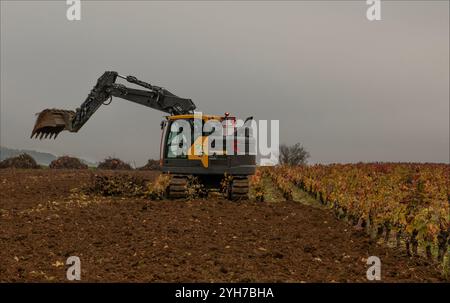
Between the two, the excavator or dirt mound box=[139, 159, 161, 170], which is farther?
dirt mound box=[139, 159, 161, 170]

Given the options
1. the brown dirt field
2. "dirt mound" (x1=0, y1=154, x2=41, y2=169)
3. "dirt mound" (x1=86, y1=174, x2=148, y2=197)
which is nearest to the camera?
the brown dirt field

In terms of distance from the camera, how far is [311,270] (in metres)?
8.05

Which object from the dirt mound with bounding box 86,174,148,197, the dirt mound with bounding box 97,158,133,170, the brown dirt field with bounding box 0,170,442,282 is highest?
the dirt mound with bounding box 97,158,133,170

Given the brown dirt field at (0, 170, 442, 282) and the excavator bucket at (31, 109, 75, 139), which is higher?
the excavator bucket at (31, 109, 75, 139)

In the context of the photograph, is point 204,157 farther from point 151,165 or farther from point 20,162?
point 151,165

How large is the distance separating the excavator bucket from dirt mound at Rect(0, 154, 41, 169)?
1333 centimetres

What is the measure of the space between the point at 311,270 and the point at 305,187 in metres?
10.8

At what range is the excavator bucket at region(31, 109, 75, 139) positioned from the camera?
1786 cm

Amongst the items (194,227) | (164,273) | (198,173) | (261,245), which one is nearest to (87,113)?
(198,173)

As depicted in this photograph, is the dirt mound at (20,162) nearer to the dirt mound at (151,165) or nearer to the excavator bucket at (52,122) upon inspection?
the dirt mound at (151,165)

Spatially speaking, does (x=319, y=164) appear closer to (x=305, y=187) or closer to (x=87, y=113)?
(x=305, y=187)

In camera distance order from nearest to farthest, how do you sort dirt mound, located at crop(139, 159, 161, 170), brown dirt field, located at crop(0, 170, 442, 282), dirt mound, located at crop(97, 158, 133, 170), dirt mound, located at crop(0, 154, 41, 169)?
brown dirt field, located at crop(0, 170, 442, 282)
dirt mound, located at crop(0, 154, 41, 169)
dirt mound, located at crop(97, 158, 133, 170)
dirt mound, located at crop(139, 159, 161, 170)

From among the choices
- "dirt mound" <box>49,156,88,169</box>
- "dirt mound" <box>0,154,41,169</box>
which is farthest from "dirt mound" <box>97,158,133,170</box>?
"dirt mound" <box>0,154,41,169</box>

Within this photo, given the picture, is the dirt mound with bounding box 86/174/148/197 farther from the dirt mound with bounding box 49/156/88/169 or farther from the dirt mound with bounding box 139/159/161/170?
the dirt mound with bounding box 139/159/161/170
